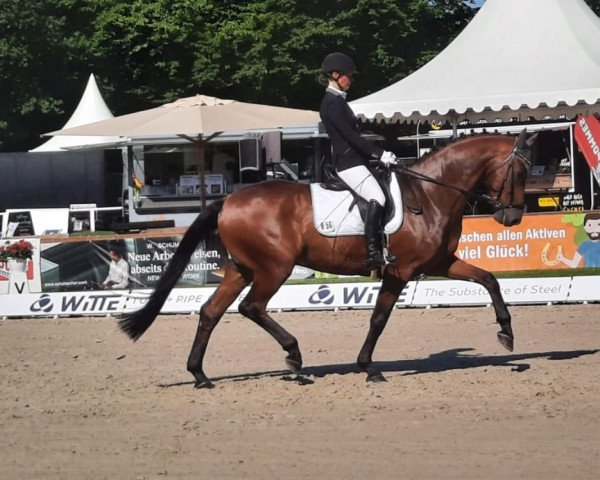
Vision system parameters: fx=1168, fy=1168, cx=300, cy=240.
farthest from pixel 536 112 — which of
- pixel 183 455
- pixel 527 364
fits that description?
pixel 183 455

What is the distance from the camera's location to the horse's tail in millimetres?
10742

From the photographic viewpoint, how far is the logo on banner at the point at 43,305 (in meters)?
17.9

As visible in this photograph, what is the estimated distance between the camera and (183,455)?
25.5ft

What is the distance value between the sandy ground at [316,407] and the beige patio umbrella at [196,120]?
4.54 meters

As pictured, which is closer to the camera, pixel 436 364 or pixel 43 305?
pixel 436 364

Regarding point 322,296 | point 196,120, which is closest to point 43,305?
point 196,120

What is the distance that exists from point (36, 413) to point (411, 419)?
3.18 metres

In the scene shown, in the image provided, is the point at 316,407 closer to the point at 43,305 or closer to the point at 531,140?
the point at 531,140

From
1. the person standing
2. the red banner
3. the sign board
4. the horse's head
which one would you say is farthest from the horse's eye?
the sign board

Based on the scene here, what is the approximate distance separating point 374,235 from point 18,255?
9.40 meters

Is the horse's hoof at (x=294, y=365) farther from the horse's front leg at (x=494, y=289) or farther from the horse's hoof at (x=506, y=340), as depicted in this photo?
the horse's hoof at (x=506, y=340)

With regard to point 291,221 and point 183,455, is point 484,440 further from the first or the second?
point 291,221

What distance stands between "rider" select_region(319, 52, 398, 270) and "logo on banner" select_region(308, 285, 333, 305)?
6.51 metres

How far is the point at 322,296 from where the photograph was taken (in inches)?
670
